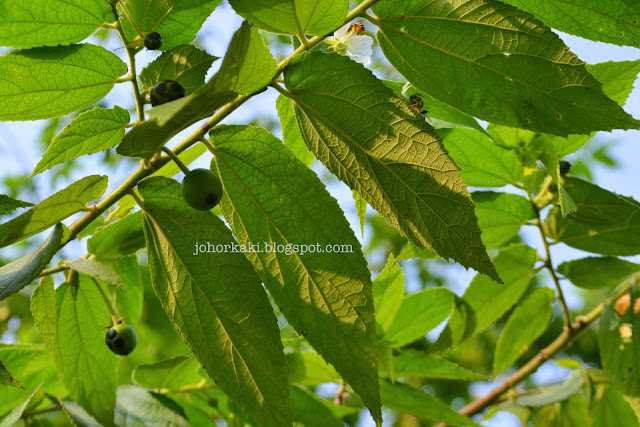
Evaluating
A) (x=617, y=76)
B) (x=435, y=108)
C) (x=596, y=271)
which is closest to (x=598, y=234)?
(x=596, y=271)

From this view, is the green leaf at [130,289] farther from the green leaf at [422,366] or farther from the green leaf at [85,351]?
the green leaf at [422,366]

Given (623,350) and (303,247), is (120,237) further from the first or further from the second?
(623,350)

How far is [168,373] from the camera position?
1928 mm

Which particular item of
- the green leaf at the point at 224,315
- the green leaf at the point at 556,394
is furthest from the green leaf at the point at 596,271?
the green leaf at the point at 224,315

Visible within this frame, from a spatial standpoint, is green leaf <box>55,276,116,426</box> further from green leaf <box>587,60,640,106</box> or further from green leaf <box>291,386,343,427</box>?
green leaf <box>587,60,640,106</box>

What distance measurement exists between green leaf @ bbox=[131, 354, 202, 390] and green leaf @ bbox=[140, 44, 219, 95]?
958 mm

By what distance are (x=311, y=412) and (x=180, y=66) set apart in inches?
43.9

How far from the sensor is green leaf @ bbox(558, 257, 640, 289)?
197 centimetres

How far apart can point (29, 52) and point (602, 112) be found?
1.12 meters

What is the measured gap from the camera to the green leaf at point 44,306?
1471 millimetres

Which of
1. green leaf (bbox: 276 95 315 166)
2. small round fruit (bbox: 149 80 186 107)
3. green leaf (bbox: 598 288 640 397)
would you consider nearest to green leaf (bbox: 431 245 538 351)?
green leaf (bbox: 598 288 640 397)

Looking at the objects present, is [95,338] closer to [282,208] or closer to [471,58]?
[282,208]

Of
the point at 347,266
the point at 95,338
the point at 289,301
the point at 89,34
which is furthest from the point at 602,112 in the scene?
the point at 95,338

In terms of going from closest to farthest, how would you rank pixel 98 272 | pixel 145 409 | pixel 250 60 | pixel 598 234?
pixel 250 60 < pixel 98 272 < pixel 145 409 < pixel 598 234
